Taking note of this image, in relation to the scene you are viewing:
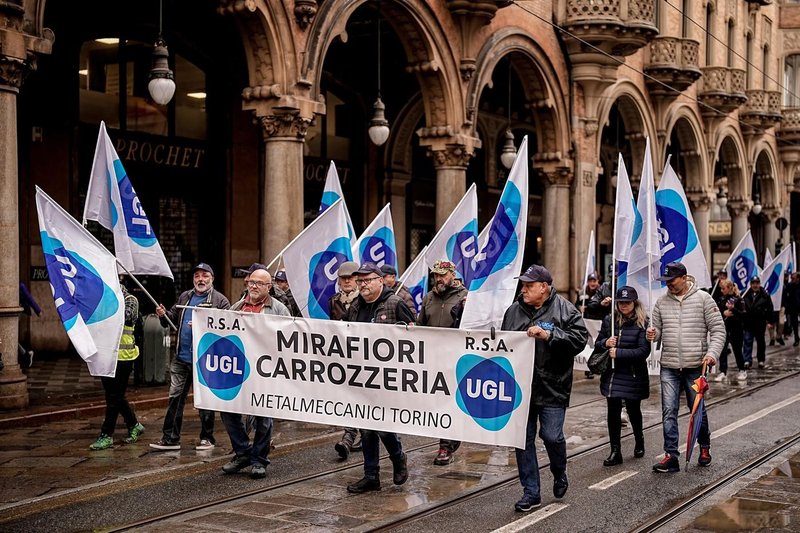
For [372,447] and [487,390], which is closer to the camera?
[487,390]

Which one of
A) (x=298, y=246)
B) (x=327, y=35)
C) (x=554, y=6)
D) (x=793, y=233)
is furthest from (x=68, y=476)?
(x=793, y=233)

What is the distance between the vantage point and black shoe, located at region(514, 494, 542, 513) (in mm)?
7809

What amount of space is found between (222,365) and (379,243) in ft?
14.8

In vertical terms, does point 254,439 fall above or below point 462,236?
below

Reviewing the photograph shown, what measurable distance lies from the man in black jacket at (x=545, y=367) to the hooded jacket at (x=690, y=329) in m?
1.99

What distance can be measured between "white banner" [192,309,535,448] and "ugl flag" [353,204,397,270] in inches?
168

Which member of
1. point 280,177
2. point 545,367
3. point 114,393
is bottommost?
point 114,393

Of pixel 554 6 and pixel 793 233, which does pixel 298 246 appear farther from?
pixel 793 233

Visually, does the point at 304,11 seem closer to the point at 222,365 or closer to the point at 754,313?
the point at 222,365

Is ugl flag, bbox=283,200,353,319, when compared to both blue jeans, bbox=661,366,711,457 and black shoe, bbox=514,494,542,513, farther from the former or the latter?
black shoe, bbox=514,494,542,513

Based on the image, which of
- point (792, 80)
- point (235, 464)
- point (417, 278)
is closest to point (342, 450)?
point (235, 464)

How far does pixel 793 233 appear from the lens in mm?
53812

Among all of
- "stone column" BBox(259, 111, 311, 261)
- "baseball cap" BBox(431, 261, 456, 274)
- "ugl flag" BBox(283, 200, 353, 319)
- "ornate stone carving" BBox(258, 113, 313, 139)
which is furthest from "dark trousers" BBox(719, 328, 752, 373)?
"baseball cap" BBox(431, 261, 456, 274)

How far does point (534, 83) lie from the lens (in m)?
24.5
